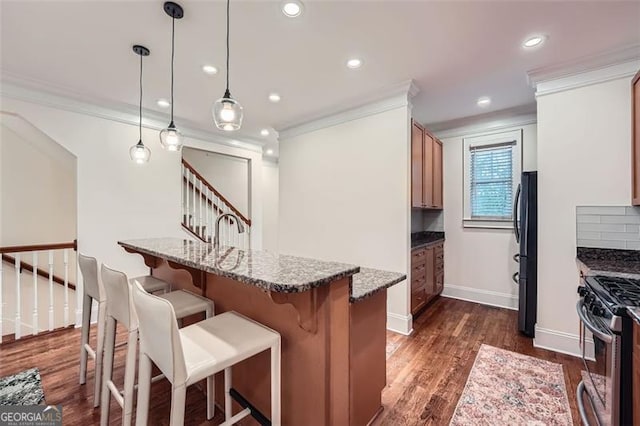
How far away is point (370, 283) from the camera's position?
1638mm

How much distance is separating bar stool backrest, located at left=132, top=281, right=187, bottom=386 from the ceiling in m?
1.94

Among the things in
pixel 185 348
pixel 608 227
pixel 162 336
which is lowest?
pixel 185 348

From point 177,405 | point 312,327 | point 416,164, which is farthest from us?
point 416,164

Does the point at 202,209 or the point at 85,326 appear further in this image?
the point at 202,209

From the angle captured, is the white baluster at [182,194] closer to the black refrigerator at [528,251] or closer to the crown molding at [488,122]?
the crown molding at [488,122]

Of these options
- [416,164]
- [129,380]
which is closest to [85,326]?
[129,380]

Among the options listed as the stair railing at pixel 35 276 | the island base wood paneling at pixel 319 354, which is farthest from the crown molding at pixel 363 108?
the stair railing at pixel 35 276

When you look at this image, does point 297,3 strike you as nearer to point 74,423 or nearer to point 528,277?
point 74,423

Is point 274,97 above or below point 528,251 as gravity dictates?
above

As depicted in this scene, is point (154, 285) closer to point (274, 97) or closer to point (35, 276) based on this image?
point (35, 276)

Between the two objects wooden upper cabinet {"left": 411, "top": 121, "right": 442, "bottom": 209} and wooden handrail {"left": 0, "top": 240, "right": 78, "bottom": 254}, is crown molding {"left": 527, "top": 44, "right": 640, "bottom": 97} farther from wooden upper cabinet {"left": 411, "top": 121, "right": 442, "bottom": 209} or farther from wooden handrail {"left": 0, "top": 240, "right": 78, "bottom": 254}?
wooden handrail {"left": 0, "top": 240, "right": 78, "bottom": 254}

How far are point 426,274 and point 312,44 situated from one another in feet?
10.0

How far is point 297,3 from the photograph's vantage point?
1851 mm

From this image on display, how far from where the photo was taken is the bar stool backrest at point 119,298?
143 cm
